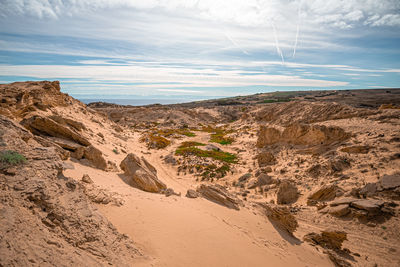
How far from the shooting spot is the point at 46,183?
4.80m

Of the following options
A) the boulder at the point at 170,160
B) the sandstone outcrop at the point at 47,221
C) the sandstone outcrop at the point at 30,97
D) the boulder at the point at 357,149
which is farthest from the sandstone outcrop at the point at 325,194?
the sandstone outcrop at the point at 30,97

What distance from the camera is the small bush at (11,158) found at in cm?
449

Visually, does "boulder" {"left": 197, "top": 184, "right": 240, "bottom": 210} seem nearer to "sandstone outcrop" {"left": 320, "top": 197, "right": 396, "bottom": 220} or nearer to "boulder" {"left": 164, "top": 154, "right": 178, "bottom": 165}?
"sandstone outcrop" {"left": 320, "top": 197, "right": 396, "bottom": 220}

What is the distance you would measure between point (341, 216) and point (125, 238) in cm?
890

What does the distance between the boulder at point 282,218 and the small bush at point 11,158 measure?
28.0ft

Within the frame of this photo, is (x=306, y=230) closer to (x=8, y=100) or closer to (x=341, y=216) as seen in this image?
(x=341, y=216)

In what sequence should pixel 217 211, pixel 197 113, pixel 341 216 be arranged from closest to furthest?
pixel 217 211
pixel 341 216
pixel 197 113

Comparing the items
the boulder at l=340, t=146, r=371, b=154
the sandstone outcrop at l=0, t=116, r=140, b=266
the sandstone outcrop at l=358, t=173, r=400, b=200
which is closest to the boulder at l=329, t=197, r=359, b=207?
the sandstone outcrop at l=358, t=173, r=400, b=200

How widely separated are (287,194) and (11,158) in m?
11.7

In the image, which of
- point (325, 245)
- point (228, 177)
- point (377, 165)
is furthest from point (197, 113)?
point (325, 245)

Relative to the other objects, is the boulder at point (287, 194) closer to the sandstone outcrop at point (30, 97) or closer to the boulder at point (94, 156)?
the boulder at point (94, 156)

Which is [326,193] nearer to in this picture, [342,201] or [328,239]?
[342,201]

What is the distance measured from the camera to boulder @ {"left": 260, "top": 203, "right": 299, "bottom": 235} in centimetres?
835

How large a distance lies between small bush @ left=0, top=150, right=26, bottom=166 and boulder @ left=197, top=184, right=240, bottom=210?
686 centimetres
